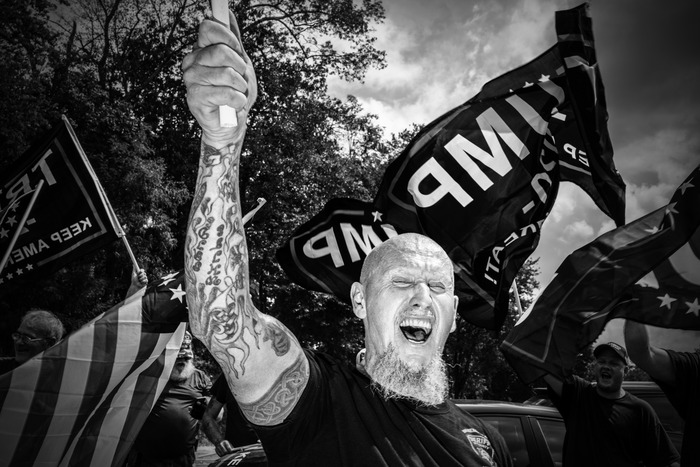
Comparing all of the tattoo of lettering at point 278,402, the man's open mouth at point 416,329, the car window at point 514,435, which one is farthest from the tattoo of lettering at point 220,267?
the car window at point 514,435

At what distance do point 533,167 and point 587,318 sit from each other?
1.36 metres

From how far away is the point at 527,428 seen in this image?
456cm

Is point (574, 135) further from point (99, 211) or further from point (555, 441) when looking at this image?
point (99, 211)

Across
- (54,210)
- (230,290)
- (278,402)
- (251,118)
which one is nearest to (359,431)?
(278,402)

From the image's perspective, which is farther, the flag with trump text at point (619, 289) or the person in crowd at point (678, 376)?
the flag with trump text at point (619, 289)

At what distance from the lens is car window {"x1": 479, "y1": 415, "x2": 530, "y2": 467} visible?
4387 mm

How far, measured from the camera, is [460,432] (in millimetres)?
2172

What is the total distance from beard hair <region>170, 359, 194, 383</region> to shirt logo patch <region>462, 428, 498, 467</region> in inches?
163

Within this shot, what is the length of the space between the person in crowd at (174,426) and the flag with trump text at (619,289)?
10.4 feet

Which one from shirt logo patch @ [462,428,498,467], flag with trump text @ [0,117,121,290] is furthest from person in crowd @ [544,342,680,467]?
flag with trump text @ [0,117,121,290]

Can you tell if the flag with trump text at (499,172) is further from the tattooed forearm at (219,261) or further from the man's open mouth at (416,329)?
the tattooed forearm at (219,261)

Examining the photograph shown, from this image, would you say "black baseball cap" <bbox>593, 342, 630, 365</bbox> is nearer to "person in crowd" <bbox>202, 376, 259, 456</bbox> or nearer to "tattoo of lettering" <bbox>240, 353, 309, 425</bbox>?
"person in crowd" <bbox>202, 376, 259, 456</bbox>

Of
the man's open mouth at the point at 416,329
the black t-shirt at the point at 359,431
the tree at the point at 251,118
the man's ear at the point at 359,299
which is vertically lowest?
the black t-shirt at the point at 359,431

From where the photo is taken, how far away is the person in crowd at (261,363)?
1733 millimetres
